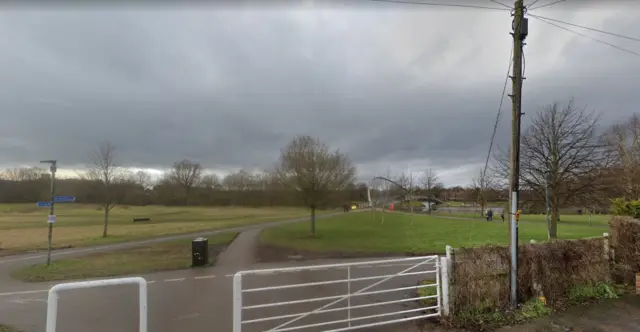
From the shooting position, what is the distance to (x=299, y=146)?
75.6 ft

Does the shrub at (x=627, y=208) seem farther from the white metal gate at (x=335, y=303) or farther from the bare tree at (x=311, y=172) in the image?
the bare tree at (x=311, y=172)

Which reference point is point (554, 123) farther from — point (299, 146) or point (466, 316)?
point (466, 316)

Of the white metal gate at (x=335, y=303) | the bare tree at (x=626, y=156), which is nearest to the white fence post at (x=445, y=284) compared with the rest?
the white metal gate at (x=335, y=303)

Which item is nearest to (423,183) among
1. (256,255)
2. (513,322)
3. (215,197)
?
(215,197)

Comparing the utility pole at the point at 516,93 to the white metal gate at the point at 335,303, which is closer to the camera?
the white metal gate at the point at 335,303

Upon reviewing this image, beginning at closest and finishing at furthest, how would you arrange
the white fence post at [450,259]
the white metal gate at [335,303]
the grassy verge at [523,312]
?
the white metal gate at [335,303] → the grassy verge at [523,312] → the white fence post at [450,259]

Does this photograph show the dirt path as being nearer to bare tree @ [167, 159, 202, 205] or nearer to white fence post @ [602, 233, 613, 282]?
white fence post @ [602, 233, 613, 282]

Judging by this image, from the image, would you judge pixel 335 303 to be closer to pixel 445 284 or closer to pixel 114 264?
pixel 445 284

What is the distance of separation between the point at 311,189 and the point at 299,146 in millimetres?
3492

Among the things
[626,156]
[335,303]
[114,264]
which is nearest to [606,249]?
[335,303]

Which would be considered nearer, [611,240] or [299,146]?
[611,240]

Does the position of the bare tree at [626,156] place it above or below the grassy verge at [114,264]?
above

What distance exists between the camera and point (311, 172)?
21.6 meters

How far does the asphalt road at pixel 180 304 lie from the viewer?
6159 millimetres
